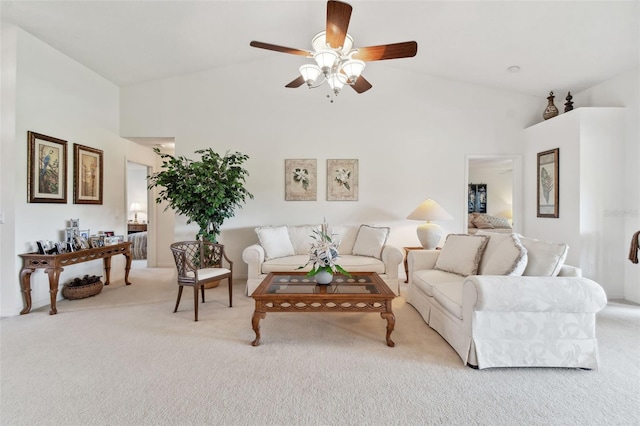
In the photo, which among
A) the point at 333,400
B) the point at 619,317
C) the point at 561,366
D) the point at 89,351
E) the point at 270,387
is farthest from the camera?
the point at 619,317

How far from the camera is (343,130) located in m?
4.65

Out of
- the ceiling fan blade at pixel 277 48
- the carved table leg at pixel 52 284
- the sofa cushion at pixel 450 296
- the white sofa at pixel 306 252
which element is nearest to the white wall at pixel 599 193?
the sofa cushion at pixel 450 296

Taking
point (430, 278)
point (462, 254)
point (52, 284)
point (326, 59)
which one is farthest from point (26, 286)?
point (462, 254)

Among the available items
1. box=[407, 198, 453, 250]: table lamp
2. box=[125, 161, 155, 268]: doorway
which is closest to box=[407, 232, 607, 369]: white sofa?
box=[407, 198, 453, 250]: table lamp

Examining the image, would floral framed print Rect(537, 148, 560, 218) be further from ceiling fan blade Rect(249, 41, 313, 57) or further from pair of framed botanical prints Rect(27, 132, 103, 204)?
pair of framed botanical prints Rect(27, 132, 103, 204)

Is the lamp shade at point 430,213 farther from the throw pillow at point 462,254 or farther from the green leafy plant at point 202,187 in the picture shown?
the green leafy plant at point 202,187

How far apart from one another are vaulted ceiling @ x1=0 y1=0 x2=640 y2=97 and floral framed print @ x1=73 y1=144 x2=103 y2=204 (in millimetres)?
1231

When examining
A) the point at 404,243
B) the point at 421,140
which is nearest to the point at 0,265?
the point at 404,243

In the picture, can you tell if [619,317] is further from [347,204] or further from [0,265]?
[0,265]

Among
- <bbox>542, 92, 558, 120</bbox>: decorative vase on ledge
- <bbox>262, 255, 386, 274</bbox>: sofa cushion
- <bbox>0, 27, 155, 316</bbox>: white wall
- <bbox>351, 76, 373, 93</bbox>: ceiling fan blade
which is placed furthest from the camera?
<bbox>542, 92, 558, 120</bbox>: decorative vase on ledge

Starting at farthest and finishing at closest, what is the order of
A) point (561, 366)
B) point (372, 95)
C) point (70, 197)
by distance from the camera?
1. point (372, 95)
2. point (70, 197)
3. point (561, 366)

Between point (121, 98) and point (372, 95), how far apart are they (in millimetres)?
4152

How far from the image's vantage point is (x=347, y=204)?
468cm

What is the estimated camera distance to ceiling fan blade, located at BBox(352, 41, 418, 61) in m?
2.17
